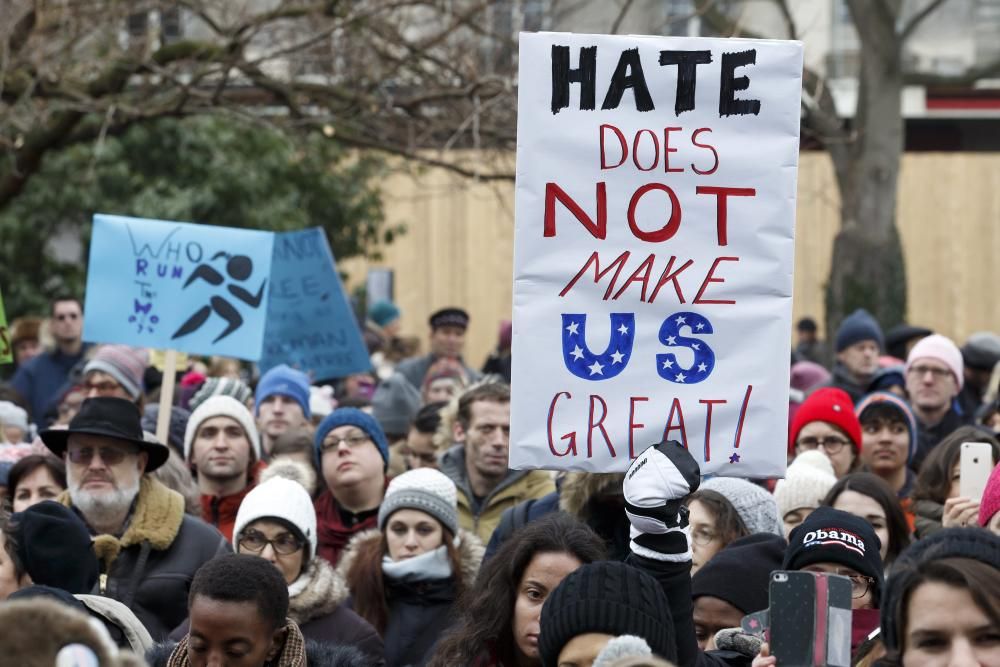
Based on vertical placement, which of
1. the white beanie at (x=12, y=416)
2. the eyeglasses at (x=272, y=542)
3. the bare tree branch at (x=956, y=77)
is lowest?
the eyeglasses at (x=272, y=542)

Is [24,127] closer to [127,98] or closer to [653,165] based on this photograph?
[127,98]

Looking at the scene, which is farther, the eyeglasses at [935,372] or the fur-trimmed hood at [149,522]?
the eyeglasses at [935,372]

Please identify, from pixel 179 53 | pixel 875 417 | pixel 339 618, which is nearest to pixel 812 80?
pixel 179 53

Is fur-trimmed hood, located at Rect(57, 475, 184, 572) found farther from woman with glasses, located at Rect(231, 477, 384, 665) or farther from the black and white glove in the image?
the black and white glove

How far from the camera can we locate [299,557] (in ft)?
19.4

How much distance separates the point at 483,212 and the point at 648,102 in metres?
23.2

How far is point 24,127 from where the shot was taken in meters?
11.6

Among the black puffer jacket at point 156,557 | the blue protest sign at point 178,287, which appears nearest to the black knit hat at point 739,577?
the black puffer jacket at point 156,557

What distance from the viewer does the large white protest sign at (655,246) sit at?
495 cm

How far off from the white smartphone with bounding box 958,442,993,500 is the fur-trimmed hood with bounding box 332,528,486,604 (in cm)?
167

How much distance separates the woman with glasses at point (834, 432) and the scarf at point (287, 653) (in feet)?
11.9

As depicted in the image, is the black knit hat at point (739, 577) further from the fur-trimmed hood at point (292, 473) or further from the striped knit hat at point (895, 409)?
the striped knit hat at point (895, 409)

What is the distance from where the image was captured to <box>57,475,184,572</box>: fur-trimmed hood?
6.09m

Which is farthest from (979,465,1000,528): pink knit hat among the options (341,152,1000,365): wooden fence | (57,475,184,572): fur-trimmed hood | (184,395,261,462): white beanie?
(341,152,1000,365): wooden fence
